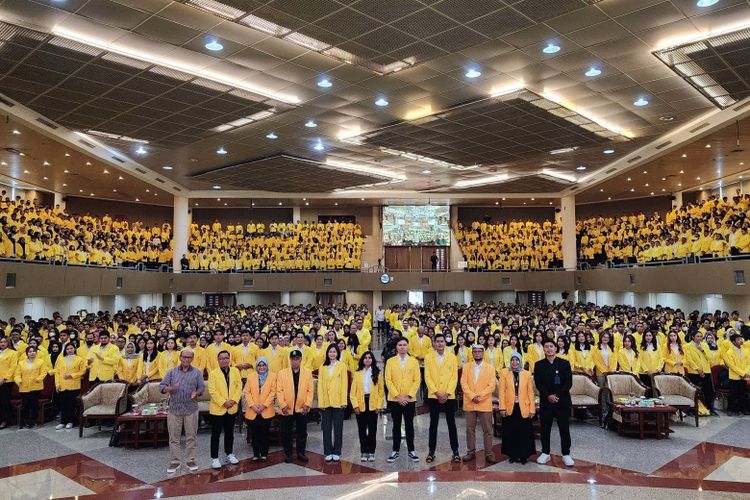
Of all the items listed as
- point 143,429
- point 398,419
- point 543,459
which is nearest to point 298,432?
point 398,419

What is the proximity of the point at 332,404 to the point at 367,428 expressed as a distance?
2.17ft

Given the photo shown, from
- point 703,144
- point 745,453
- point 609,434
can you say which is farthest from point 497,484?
point 703,144

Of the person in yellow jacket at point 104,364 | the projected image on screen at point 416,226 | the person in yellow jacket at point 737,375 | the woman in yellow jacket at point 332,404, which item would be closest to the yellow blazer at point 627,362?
the person in yellow jacket at point 737,375

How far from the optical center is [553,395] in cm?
736

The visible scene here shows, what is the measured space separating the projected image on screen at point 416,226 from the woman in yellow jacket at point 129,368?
82.4 ft

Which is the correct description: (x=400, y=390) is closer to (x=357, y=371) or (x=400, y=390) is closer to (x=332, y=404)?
(x=357, y=371)

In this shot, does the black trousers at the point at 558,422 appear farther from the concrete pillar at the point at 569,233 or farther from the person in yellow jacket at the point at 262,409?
the concrete pillar at the point at 569,233

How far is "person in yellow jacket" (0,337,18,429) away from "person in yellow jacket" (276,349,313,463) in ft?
18.3

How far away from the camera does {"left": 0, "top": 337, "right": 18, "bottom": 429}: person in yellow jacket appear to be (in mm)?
9680

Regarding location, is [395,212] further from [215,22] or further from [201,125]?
[215,22]

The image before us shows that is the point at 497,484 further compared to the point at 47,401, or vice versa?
the point at 47,401

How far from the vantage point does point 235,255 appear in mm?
31141

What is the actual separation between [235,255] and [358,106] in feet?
59.2

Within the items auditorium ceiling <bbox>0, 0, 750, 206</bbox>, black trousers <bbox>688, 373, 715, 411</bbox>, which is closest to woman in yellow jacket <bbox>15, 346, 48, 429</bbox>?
auditorium ceiling <bbox>0, 0, 750, 206</bbox>
